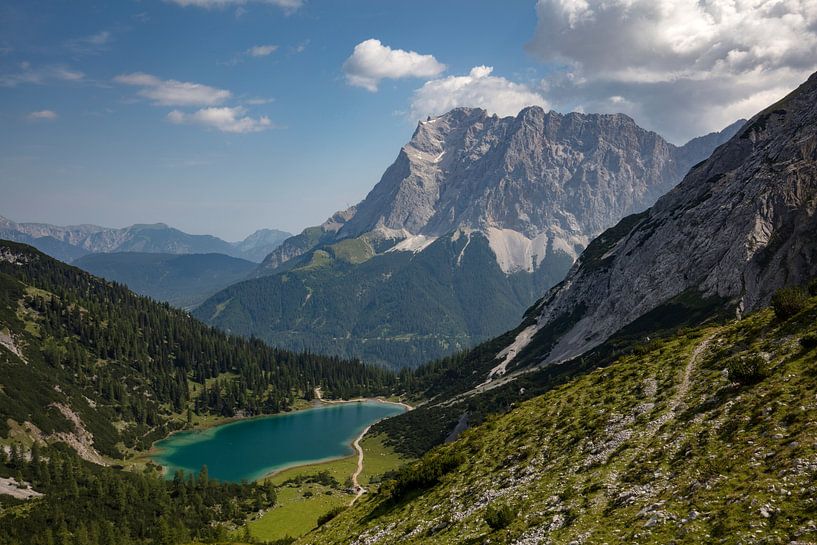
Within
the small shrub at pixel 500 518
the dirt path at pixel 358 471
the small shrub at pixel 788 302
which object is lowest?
the dirt path at pixel 358 471

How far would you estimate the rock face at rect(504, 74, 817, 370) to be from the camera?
362 ft

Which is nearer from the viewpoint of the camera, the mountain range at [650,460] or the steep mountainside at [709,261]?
the mountain range at [650,460]

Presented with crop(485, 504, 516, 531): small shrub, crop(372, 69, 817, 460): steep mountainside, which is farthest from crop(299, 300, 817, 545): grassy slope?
crop(372, 69, 817, 460): steep mountainside

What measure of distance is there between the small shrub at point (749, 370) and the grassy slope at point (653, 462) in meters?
0.50

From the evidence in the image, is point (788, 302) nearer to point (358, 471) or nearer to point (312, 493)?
point (312, 493)

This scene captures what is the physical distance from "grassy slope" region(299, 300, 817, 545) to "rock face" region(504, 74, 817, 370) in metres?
78.6

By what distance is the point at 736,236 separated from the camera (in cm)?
13650

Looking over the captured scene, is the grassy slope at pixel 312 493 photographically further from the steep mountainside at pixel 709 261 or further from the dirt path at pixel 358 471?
the steep mountainside at pixel 709 261

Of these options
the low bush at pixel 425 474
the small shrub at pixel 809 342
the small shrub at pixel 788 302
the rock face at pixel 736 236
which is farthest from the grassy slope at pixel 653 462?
the rock face at pixel 736 236

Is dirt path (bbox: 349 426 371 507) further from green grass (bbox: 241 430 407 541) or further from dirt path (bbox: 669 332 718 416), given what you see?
dirt path (bbox: 669 332 718 416)

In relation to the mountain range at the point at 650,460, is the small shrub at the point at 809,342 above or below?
above

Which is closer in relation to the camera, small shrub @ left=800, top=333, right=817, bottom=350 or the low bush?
small shrub @ left=800, top=333, right=817, bottom=350

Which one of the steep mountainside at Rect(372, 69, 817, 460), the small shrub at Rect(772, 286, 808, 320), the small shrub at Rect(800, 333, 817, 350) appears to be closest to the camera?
the small shrub at Rect(800, 333, 817, 350)

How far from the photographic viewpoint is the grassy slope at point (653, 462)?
2119cm
